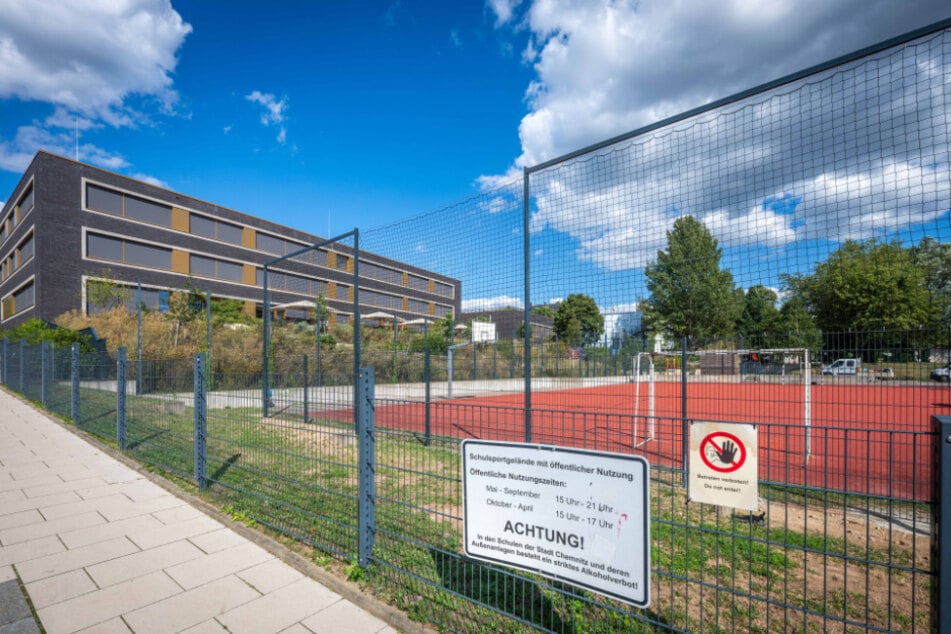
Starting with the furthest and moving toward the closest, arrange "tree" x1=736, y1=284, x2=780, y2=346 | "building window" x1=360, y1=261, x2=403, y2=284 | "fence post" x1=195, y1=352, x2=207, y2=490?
1. "building window" x1=360, y1=261, x2=403, y2=284
2. "fence post" x1=195, y1=352, x2=207, y2=490
3. "tree" x1=736, y1=284, x2=780, y2=346

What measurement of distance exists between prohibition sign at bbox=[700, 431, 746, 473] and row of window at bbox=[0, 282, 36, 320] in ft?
127

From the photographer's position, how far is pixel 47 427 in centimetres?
987

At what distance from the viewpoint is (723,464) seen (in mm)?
2252

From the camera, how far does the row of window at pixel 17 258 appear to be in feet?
101

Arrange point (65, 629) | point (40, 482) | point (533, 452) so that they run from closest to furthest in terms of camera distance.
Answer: point (533, 452) < point (65, 629) < point (40, 482)

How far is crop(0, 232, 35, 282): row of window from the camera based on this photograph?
30875 millimetres

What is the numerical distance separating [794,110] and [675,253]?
181cm

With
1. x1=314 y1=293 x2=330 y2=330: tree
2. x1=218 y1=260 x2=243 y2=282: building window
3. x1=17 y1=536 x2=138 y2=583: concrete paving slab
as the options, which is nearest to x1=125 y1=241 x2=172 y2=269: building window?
x1=218 y1=260 x2=243 y2=282: building window

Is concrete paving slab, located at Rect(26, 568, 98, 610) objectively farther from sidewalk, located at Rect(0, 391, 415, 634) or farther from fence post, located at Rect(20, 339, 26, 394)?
fence post, located at Rect(20, 339, 26, 394)

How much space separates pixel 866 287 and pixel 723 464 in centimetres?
563

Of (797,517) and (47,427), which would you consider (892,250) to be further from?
(47,427)

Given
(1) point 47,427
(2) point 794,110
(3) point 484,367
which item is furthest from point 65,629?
(3) point 484,367

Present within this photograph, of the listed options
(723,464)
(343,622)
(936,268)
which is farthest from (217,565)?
(936,268)

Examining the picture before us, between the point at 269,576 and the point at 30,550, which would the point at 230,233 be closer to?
the point at 30,550
